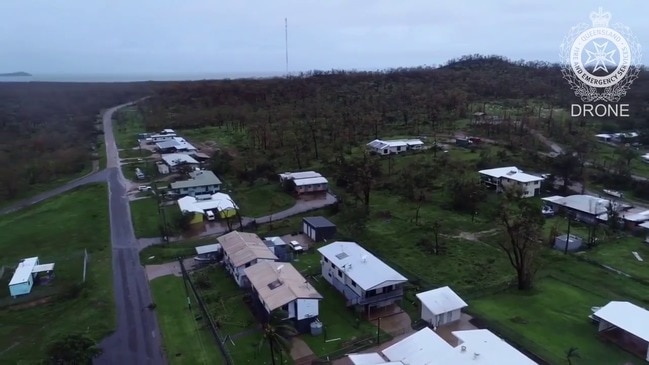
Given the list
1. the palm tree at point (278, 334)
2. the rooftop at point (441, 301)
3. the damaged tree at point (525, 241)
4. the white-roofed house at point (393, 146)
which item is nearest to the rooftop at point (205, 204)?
the palm tree at point (278, 334)

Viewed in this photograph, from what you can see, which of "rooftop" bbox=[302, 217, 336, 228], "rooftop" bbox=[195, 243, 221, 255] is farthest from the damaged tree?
"rooftop" bbox=[195, 243, 221, 255]

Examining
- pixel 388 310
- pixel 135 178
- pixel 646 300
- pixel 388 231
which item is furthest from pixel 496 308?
pixel 135 178

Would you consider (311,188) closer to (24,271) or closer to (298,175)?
(298,175)

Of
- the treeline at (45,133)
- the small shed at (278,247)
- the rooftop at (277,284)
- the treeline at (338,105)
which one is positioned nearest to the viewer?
the rooftop at (277,284)

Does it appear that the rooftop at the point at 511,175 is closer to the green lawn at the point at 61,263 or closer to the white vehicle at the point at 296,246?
the white vehicle at the point at 296,246

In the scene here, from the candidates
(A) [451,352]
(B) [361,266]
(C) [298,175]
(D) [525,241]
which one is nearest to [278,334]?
(A) [451,352]
